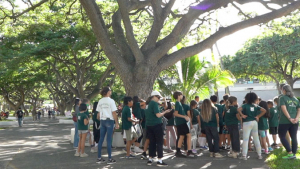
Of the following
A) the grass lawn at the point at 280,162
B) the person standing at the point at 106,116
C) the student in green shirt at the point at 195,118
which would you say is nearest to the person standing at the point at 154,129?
the person standing at the point at 106,116

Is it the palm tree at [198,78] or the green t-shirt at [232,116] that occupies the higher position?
the palm tree at [198,78]

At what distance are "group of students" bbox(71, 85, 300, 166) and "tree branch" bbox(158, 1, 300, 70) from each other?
6.91 feet

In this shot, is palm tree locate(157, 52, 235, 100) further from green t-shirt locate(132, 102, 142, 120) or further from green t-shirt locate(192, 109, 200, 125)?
green t-shirt locate(132, 102, 142, 120)

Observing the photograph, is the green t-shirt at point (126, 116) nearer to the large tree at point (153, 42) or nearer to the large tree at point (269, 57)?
the large tree at point (153, 42)

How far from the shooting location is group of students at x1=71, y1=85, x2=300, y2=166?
26.5 feet

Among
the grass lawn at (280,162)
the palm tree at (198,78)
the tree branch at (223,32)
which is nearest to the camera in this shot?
the grass lawn at (280,162)

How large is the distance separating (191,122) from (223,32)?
3.47 m

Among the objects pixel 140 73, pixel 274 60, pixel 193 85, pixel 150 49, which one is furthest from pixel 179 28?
pixel 274 60

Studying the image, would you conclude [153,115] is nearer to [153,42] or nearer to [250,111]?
[250,111]

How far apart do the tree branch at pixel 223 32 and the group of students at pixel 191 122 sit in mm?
2107

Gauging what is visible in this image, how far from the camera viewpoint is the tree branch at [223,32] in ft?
34.9

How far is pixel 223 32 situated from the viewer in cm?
1117

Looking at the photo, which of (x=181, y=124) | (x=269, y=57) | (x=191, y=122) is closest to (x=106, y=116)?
(x=181, y=124)

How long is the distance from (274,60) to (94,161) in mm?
25758
